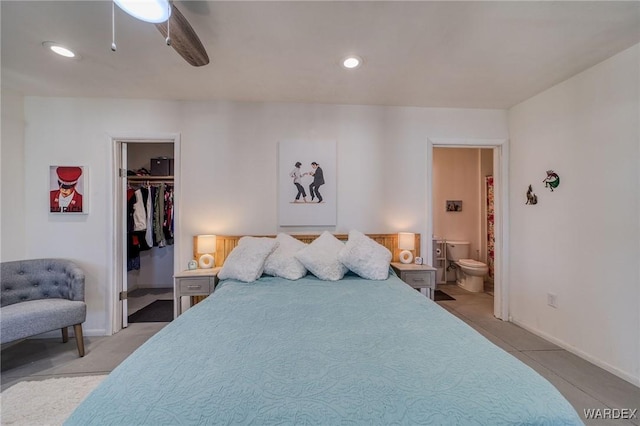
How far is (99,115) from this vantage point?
279 centimetres

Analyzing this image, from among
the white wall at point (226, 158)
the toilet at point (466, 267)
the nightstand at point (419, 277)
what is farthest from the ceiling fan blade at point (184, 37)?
the toilet at point (466, 267)

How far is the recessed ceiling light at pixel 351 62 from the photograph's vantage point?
79.5 inches

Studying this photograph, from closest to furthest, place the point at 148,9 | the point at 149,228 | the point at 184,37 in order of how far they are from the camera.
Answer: the point at 148,9
the point at 184,37
the point at 149,228

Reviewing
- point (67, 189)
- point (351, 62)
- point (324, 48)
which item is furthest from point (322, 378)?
point (67, 189)

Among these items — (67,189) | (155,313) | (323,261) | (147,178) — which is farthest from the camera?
(147,178)

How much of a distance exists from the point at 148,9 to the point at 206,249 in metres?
2.04

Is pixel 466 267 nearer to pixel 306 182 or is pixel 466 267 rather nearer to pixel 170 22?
pixel 306 182

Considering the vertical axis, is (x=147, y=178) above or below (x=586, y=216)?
above

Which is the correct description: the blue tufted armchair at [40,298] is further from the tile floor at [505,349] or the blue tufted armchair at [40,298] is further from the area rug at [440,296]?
the area rug at [440,296]

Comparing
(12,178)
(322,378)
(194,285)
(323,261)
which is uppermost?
(12,178)

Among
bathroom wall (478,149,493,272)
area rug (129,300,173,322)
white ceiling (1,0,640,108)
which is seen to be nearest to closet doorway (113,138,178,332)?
area rug (129,300,173,322)

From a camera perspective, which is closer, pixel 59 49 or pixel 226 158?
pixel 59 49

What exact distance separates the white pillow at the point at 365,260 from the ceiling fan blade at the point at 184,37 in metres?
1.84

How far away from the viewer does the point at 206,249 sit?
105 inches
